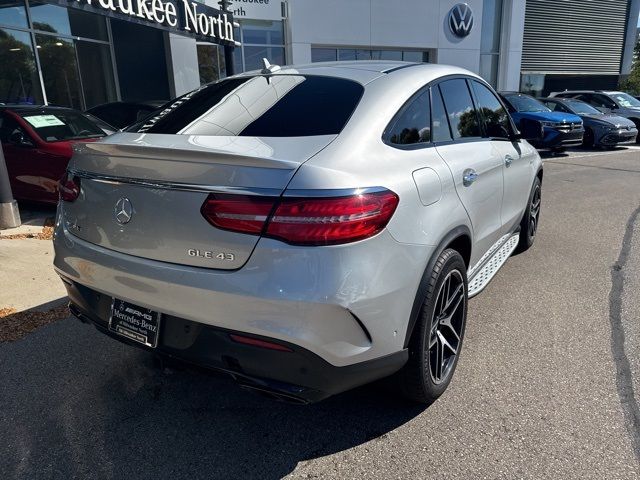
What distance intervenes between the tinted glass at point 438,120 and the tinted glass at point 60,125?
561 cm

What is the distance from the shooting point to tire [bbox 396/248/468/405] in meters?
2.33

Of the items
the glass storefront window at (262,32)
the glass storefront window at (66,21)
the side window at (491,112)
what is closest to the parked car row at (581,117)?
the side window at (491,112)

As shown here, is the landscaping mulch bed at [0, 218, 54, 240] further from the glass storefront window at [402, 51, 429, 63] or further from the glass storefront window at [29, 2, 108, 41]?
the glass storefront window at [402, 51, 429, 63]

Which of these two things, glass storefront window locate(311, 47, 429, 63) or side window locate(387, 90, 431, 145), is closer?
side window locate(387, 90, 431, 145)

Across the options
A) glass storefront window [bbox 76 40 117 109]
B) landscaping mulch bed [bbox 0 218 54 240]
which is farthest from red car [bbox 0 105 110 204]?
glass storefront window [bbox 76 40 117 109]

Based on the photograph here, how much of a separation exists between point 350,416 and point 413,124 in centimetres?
155

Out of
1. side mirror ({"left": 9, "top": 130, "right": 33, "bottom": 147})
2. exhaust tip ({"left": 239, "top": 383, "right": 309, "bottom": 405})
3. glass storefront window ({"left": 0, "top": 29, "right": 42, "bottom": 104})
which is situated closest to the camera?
exhaust tip ({"left": 239, "top": 383, "right": 309, "bottom": 405})

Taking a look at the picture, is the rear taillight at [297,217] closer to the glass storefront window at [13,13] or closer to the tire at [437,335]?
the tire at [437,335]

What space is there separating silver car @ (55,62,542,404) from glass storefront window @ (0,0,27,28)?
11.5 meters

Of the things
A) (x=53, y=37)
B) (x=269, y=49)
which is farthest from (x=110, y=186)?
(x=269, y=49)

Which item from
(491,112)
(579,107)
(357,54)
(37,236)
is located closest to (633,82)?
(579,107)

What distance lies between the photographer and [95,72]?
1441 centimetres

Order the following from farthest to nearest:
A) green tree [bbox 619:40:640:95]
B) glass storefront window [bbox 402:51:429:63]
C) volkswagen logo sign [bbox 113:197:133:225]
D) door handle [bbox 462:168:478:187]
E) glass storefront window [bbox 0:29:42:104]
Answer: green tree [bbox 619:40:640:95] < glass storefront window [bbox 402:51:429:63] < glass storefront window [bbox 0:29:42:104] < door handle [bbox 462:168:478:187] < volkswagen logo sign [bbox 113:197:133:225]

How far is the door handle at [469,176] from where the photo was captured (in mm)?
2798
